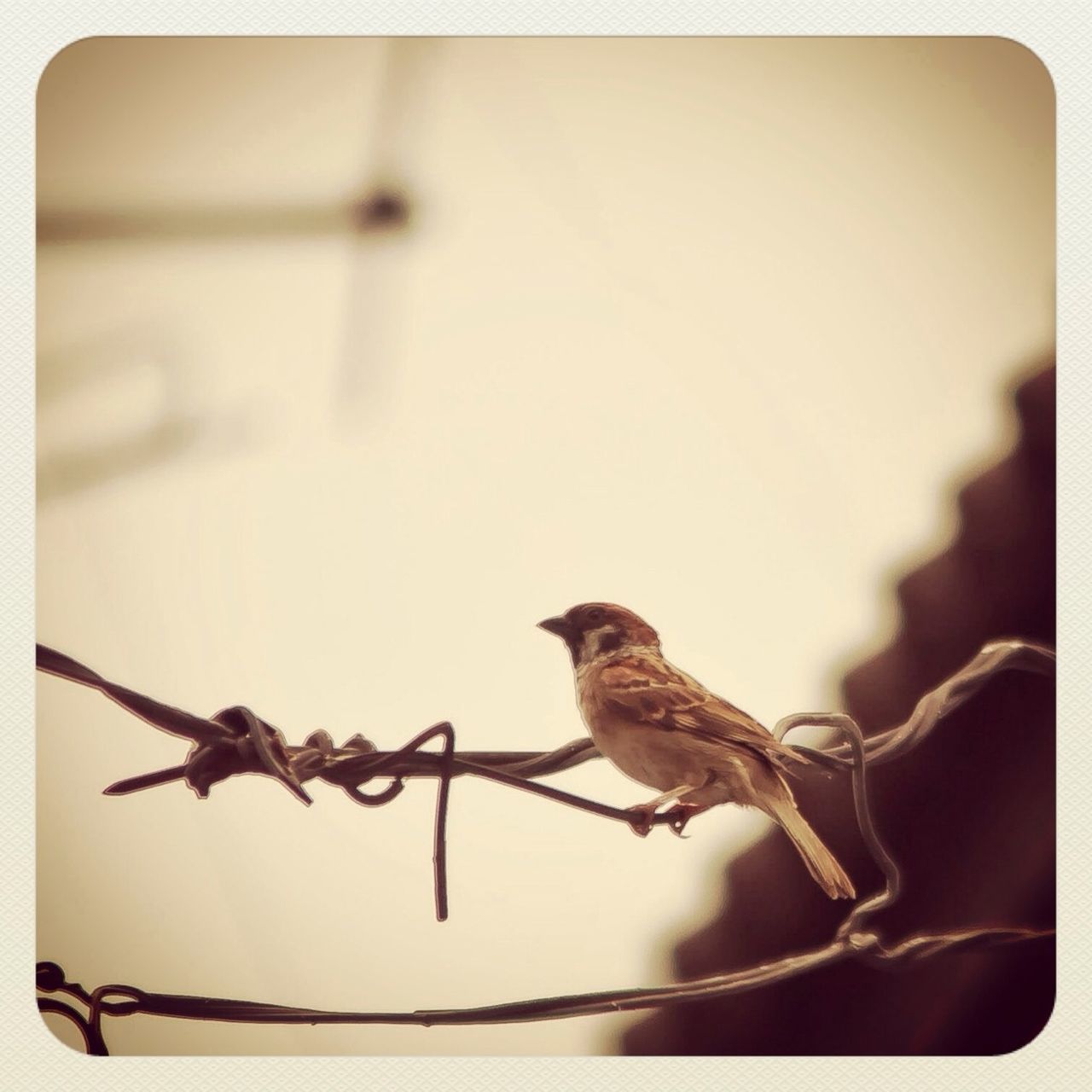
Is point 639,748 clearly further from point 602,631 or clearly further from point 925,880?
point 925,880

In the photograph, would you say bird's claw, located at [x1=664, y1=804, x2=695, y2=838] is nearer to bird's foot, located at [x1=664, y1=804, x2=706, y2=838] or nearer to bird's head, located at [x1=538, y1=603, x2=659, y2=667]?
bird's foot, located at [x1=664, y1=804, x2=706, y2=838]

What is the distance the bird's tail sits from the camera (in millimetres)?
978

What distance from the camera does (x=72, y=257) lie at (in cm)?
103

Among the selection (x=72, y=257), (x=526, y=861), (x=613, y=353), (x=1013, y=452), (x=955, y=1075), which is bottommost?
(x=955, y=1075)

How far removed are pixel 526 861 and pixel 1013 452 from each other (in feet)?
1.88

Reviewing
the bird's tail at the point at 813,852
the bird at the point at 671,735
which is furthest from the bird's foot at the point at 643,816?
the bird's tail at the point at 813,852

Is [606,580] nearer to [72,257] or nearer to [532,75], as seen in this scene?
[532,75]

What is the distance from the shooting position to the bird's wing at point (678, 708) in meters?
0.96

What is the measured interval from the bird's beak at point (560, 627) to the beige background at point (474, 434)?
12mm

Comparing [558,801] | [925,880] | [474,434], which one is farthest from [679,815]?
[474,434]

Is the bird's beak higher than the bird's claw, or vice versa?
the bird's beak

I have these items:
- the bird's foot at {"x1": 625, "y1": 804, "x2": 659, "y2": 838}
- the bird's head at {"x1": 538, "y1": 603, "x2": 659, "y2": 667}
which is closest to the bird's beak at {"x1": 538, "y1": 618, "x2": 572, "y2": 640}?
the bird's head at {"x1": 538, "y1": 603, "x2": 659, "y2": 667}

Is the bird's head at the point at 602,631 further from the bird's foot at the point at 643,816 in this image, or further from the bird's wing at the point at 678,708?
the bird's foot at the point at 643,816

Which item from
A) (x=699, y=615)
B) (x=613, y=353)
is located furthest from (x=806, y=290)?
(x=699, y=615)
